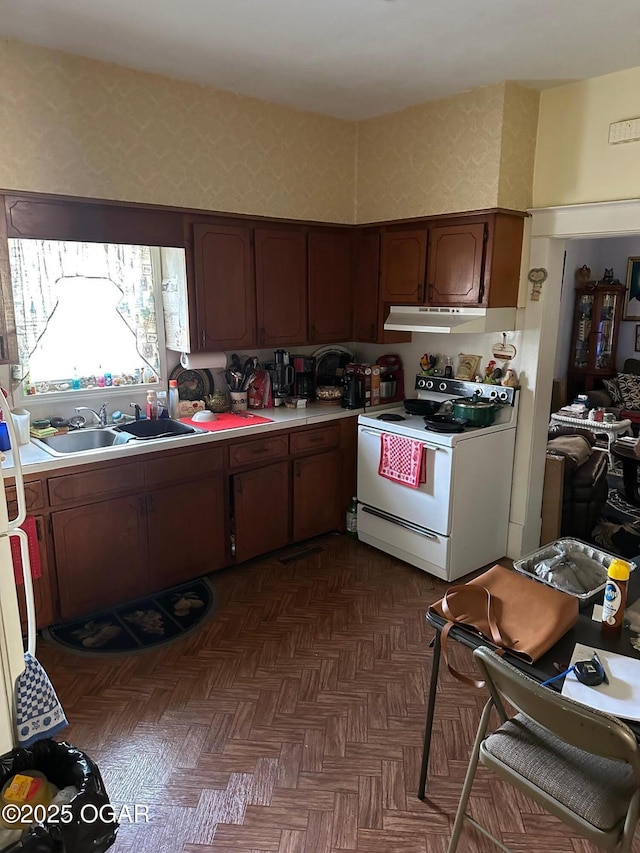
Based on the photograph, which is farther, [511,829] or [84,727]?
[84,727]

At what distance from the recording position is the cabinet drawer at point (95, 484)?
9.59ft

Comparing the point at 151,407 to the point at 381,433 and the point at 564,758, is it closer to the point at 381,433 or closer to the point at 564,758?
the point at 381,433

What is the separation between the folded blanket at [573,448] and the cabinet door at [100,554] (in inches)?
110

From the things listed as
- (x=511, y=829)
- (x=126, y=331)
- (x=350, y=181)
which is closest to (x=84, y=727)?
(x=511, y=829)

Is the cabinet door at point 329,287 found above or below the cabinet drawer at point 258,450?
above

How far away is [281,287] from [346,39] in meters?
1.52

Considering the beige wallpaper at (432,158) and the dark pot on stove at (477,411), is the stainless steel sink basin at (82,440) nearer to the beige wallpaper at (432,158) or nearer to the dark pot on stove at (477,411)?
the dark pot on stove at (477,411)

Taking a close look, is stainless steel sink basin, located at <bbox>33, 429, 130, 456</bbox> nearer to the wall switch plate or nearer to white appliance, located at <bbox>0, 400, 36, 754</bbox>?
white appliance, located at <bbox>0, 400, 36, 754</bbox>

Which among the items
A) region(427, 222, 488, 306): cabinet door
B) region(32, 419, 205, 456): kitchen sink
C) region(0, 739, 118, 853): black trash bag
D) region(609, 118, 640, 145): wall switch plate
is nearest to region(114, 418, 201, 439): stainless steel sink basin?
region(32, 419, 205, 456): kitchen sink

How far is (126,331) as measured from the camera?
3691 mm

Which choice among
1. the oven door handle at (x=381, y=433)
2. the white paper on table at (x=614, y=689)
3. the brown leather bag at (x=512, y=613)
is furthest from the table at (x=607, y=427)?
the white paper on table at (x=614, y=689)

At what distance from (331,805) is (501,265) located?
2.83m

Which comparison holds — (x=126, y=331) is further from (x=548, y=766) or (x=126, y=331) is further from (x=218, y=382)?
(x=548, y=766)

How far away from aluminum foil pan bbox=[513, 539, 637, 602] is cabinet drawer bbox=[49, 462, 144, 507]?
1.99 m
